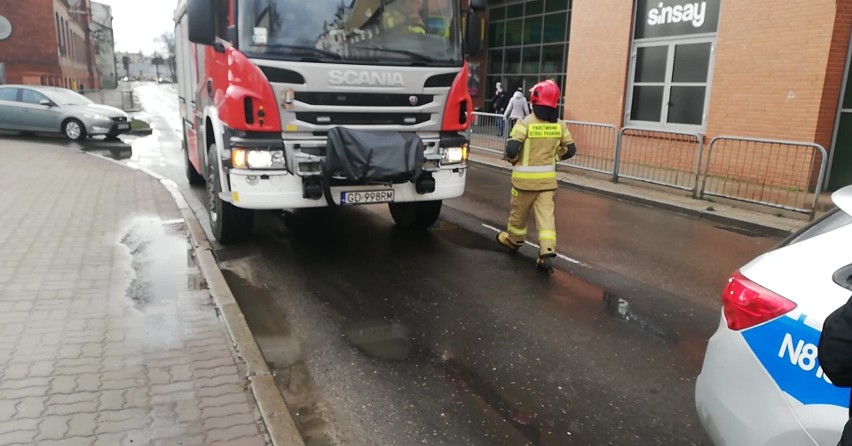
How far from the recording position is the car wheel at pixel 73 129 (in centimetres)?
1792

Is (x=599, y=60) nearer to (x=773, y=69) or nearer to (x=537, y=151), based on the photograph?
(x=773, y=69)

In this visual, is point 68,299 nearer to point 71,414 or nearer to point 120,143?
point 71,414

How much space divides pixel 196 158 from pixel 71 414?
5960 mm

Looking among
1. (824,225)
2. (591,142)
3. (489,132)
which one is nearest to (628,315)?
(824,225)

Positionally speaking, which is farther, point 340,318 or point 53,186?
point 53,186

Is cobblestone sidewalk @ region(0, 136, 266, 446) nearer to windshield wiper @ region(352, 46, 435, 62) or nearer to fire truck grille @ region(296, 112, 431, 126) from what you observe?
fire truck grille @ region(296, 112, 431, 126)

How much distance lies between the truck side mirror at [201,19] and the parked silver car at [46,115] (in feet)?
47.4

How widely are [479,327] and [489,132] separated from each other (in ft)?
36.6

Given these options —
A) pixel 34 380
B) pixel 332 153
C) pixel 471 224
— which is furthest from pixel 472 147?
pixel 34 380

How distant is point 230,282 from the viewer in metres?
5.66

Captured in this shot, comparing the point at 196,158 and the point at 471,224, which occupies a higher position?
the point at 196,158

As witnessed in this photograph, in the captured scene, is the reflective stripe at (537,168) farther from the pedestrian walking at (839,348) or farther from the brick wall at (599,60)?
the brick wall at (599,60)

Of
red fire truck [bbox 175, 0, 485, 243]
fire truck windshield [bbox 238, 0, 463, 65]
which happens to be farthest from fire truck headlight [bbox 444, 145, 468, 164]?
fire truck windshield [bbox 238, 0, 463, 65]

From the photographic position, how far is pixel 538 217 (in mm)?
6250
